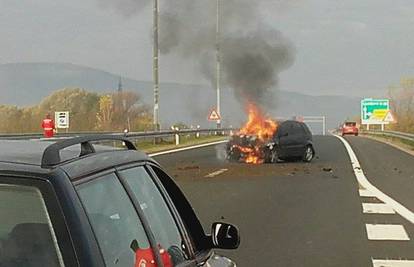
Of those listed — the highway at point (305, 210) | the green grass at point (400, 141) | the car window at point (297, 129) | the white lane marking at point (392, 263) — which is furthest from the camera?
the green grass at point (400, 141)

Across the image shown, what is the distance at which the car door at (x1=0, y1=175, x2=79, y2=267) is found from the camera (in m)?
3.08

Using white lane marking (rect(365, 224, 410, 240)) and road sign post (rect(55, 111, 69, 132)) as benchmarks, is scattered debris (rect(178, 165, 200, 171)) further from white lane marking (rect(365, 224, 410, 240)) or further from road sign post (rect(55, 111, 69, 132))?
road sign post (rect(55, 111, 69, 132))

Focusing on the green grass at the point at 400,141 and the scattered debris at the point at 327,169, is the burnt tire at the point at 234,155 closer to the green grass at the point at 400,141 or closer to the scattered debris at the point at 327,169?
the scattered debris at the point at 327,169

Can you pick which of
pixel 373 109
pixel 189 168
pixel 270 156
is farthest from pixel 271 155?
pixel 373 109

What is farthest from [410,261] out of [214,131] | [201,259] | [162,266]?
[214,131]

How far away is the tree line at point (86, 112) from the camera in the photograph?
4831 centimetres

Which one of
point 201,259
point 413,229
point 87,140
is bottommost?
point 413,229

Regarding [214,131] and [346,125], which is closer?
[214,131]

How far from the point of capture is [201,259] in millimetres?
4488

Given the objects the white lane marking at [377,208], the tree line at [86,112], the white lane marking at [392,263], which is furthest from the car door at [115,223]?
the tree line at [86,112]

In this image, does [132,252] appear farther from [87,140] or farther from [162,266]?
[87,140]

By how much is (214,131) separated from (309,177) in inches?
1354

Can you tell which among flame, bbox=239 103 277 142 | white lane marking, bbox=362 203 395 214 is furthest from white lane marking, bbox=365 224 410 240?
flame, bbox=239 103 277 142

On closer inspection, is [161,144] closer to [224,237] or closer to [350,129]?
[224,237]
